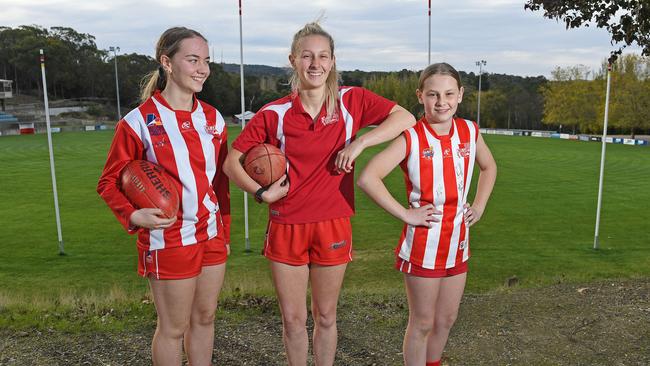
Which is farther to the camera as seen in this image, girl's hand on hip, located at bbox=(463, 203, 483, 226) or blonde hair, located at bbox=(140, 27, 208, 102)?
girl's hand on hip, located at bbox=(463, 203, 483, 226)

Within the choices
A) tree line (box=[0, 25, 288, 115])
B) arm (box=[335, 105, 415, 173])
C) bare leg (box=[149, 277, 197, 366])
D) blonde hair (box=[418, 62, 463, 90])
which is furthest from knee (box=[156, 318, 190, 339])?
tree line (box=[0, 25, 288, 115])

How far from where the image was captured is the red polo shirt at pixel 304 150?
2.75 meters

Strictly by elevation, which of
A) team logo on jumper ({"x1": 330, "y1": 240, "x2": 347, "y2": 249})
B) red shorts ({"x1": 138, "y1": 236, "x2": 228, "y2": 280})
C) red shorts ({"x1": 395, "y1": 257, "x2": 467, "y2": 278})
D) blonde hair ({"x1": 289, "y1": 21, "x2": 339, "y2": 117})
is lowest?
red shorts ({"x1": 395, "y1": 257, "x2": 467, "y2": 278})

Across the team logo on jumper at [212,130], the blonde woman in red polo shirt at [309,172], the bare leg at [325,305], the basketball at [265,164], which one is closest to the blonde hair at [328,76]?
the blonde woman in red polo shirt at [309,172]

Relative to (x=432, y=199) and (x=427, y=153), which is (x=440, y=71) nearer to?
(x=427, y=153)

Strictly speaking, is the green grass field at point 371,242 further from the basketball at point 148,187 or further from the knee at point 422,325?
the basketball at point 148,187

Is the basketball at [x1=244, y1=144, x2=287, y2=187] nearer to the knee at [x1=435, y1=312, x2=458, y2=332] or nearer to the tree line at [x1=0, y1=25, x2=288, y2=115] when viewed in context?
the knee at [x1=435, y1=312, x2=458, y2=332]

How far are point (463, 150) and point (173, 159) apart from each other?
1.53 meters

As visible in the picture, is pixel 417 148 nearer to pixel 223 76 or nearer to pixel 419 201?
pixel 419 201

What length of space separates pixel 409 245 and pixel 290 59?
1.18m

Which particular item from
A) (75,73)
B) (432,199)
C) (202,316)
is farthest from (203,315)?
(75,73)

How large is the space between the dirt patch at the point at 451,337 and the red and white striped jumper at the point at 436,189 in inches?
49.8

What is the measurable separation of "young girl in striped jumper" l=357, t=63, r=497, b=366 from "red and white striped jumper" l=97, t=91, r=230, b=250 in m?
0.82

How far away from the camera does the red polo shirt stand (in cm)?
275
